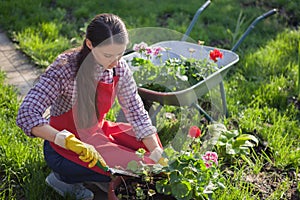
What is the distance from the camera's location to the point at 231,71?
12.6 ft

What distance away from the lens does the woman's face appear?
2102 millimetres

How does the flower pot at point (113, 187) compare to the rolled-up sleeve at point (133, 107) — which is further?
the rolled-up sleeve at point (133, 107)

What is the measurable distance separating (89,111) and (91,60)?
0.90ft

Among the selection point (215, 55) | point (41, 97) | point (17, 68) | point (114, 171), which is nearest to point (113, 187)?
point (114, 171)

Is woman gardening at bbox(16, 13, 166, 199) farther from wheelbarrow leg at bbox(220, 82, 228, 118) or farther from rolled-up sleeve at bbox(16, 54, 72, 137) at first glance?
wheelbarrow leg at bbox(220, 82, 228, 118)

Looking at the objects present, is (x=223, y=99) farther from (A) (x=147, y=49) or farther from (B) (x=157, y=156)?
(B) (x=157, y=156)

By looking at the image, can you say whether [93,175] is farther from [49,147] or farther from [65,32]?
[65,32]

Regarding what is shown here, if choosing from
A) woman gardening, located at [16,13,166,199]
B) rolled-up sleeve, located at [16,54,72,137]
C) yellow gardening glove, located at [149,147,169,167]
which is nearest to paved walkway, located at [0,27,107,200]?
woman gardening, located at [16,13,166,199]

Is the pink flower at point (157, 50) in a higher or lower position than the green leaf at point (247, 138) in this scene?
higher

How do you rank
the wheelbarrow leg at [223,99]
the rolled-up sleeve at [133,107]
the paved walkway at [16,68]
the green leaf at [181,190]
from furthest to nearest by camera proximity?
the paved walkway at [16,68] < the wheelbarrow leg at [223,99] < the rolled-up sleeve at [133,107] < the green leaf at [181,190]

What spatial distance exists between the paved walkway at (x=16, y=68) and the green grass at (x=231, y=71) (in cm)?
7

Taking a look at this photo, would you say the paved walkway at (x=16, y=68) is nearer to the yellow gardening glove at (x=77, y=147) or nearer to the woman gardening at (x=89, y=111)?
the woman gardening at (x=89, y=111)

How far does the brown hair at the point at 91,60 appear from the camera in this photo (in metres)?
2.09

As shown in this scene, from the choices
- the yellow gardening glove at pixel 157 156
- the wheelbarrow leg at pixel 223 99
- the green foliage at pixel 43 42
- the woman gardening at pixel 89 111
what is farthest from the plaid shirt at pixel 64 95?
the green foliage at pixel 43 42
